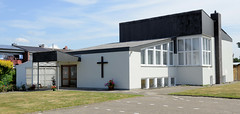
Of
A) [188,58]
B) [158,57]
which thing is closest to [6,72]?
[158,57]

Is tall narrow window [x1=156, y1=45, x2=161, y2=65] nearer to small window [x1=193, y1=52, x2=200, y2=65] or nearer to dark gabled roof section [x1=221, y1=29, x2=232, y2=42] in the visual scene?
small window [x1=193, y1=52, x2=200, y2=65]

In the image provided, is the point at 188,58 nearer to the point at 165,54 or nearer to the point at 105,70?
the point at 165,54

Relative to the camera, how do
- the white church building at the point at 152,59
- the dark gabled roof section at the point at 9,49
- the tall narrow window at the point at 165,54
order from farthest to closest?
the dark gabled roof section at the point at 9,49
the tall narrow window at the point at 165,54
the white church building at the point at 152,59

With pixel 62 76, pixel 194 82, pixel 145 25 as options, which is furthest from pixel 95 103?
pixel 145 25

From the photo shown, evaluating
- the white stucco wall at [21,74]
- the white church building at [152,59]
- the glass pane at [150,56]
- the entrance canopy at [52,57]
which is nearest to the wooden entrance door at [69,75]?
the white church building at [152,59]

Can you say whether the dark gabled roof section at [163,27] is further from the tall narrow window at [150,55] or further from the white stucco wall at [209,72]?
the tall narrow window at [150,55]

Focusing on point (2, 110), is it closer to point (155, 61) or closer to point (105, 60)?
point (105, 60)

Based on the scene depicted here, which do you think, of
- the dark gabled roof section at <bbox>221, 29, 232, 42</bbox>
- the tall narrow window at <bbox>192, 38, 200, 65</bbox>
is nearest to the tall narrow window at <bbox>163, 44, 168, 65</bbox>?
the tall narrow window at <bbox>192, 38, 200, 65</bbox>

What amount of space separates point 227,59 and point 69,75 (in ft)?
53.1

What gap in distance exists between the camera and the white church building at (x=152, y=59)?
19031 mm

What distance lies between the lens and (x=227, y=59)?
89.6 ft

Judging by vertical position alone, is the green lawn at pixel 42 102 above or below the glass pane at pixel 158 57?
below

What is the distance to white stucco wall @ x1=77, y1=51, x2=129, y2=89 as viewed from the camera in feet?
60.8

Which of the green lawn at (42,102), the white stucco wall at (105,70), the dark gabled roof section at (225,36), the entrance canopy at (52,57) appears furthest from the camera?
the dark gabled roof section at (225,36)
